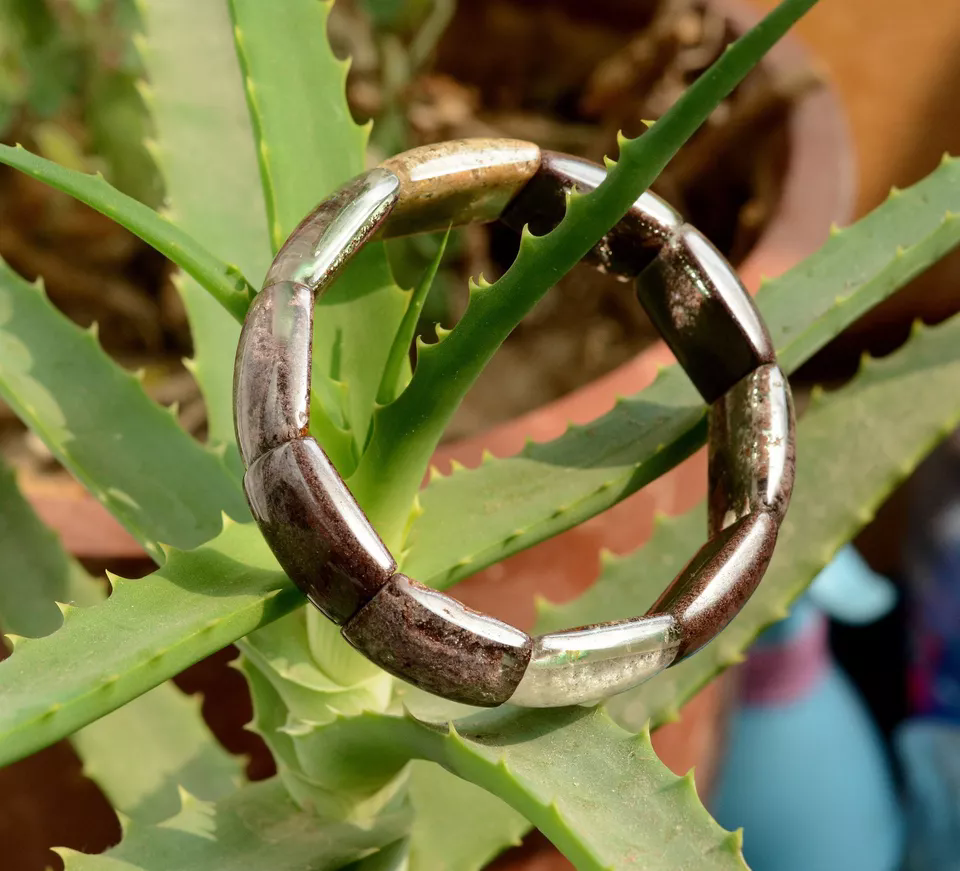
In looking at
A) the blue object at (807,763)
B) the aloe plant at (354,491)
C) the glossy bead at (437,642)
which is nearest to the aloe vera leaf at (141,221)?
the aloe plant at (354,491)

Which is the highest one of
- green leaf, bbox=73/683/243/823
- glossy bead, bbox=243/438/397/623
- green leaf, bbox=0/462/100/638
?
glossy bead, bbox=243/438/397/623

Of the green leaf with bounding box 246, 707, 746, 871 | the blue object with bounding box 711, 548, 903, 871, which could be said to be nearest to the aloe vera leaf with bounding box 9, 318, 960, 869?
the green leaf with bounding box 246, 707, 746, 871

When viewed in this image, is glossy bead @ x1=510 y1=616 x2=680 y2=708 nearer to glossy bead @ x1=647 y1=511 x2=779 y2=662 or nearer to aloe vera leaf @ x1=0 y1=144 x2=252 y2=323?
glossy bead @ x1=647 y1=511 x2=779 y2=662

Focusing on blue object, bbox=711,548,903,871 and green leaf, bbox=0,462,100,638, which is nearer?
green leaf, bbox=0,462,100,638

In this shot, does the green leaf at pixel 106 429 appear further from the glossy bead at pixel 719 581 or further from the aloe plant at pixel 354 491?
the glossy bead at pixel 719 581

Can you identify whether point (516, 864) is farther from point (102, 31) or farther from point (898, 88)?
point (898, 88)

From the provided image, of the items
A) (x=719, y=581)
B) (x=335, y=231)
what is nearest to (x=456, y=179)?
(x=335, y=231)

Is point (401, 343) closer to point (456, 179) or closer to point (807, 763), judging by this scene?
point (456, 179)
